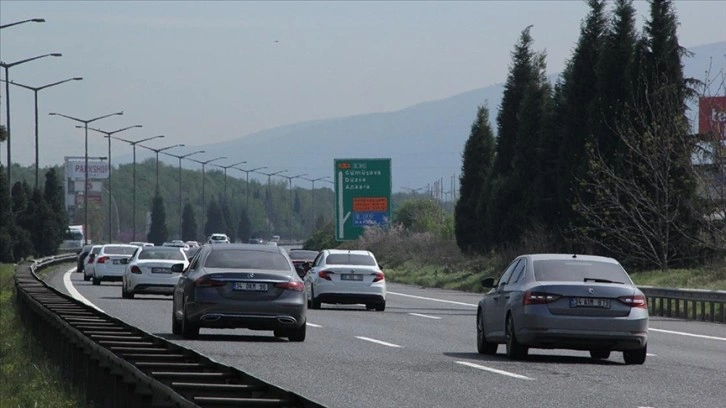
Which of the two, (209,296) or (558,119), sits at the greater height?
(558,119)

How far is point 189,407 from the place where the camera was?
8961mm

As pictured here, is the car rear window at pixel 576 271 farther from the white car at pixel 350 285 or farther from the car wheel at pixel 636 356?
the white car at pixel 350 285

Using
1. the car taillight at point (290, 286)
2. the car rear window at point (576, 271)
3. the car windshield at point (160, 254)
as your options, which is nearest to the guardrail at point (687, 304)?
the car taillight at point (290, 286)

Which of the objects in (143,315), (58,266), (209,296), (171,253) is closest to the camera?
(209,296)

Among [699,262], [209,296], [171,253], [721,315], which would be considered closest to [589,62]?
[699,262]

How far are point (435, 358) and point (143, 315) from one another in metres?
12.8

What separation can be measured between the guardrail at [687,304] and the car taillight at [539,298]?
1405 cm

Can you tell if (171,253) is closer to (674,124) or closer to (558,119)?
(674,124)

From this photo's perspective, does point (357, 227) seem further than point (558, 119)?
Yes

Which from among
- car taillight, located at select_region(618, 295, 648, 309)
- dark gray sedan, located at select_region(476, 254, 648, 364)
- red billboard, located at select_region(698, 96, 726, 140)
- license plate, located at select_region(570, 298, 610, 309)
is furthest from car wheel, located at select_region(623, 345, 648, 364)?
red billboard, located at select_region(698, 96, 726, 140)

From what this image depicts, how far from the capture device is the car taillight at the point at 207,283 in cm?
2547

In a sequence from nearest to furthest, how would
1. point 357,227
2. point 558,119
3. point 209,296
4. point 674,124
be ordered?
1. point 209,296
2. point 674,124
3. point 558,119
4. point 357,227

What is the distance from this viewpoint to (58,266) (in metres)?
92.0

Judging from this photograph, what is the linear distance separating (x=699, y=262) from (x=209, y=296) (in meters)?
30.4
